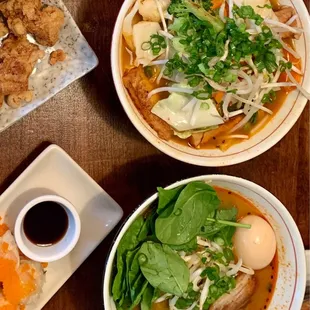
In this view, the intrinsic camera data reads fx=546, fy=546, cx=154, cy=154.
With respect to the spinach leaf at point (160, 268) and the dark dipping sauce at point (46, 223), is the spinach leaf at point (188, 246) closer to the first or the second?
the spinach leaf at point (160, 268)

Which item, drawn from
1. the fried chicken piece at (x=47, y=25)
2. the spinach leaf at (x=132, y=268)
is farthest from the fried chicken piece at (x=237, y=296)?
the fried chicken piece at (x=47, y=25)

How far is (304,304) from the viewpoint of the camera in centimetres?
215

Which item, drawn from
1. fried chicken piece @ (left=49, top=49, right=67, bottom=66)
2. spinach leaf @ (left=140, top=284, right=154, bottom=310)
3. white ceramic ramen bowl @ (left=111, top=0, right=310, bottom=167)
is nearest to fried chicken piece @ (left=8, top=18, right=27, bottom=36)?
fried chicken piece @ (left=49, top=49, right=67, bottom=66)

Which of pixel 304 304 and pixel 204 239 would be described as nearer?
pixel 204 239

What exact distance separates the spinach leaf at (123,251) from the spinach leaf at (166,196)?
0.30ft

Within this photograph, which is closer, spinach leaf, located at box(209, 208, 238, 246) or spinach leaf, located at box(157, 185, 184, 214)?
spinach leaf, located at box(157, 185, 184, 214)

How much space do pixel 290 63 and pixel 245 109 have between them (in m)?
0.22

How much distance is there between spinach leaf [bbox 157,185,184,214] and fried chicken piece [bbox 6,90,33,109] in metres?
0.57

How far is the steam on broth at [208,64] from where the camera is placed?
1767mm

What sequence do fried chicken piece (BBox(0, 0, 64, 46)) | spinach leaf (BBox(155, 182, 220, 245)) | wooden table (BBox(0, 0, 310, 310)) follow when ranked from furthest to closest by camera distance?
wooden table (BBox(0, 0, 310, 310))
fried chicken piece (BBox(0, 0, 64, 46))
spinach leaf (BBox(155, 182, 220, 245))

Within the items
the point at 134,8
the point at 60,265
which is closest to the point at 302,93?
the point at 134,8

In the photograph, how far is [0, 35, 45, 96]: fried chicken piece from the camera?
72.9 inches

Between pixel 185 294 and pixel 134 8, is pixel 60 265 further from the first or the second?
pixel 134 8

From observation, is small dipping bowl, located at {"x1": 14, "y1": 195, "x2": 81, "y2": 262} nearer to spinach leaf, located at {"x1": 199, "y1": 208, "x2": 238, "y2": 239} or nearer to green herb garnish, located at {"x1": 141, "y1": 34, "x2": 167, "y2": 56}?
spinach leaf, located at {"x1": 199, "y1": 208, "x2": 238, "y2": 239}
